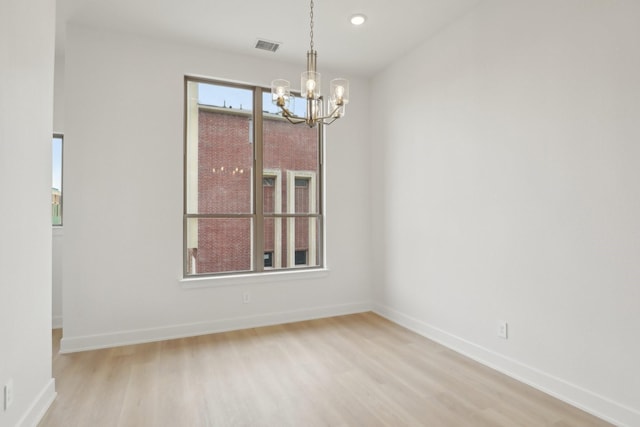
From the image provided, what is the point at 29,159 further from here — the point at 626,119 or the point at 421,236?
the point at 626,119

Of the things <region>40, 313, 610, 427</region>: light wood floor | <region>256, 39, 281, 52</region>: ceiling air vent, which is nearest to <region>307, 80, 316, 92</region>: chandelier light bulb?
<region>256, 39, 281, 52</region>: ceiling air vent

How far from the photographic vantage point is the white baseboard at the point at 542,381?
2.05m

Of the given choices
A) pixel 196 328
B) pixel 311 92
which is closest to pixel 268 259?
pixel 196 328

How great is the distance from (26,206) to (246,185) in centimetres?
225

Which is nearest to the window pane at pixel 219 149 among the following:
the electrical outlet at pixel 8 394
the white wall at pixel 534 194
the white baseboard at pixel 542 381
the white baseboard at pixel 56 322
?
the white wall at pixel 534 194

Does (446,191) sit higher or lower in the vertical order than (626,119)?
lower

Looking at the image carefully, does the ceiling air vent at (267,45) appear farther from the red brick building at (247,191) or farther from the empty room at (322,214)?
the red brick building at (247,191)

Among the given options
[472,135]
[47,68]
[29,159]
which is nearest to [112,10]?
[47,68]

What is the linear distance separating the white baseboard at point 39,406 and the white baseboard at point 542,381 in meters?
3.18

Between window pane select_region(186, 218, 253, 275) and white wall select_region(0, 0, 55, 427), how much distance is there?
1531 mm

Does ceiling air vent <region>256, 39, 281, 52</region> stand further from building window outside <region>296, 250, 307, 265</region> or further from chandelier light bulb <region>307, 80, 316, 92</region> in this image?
building window outside <region>296, 250, 307, 265</region>

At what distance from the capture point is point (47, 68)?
2250 millimetres

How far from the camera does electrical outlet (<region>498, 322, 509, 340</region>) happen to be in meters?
2.72

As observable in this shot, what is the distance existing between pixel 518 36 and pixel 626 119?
1.06 meters
